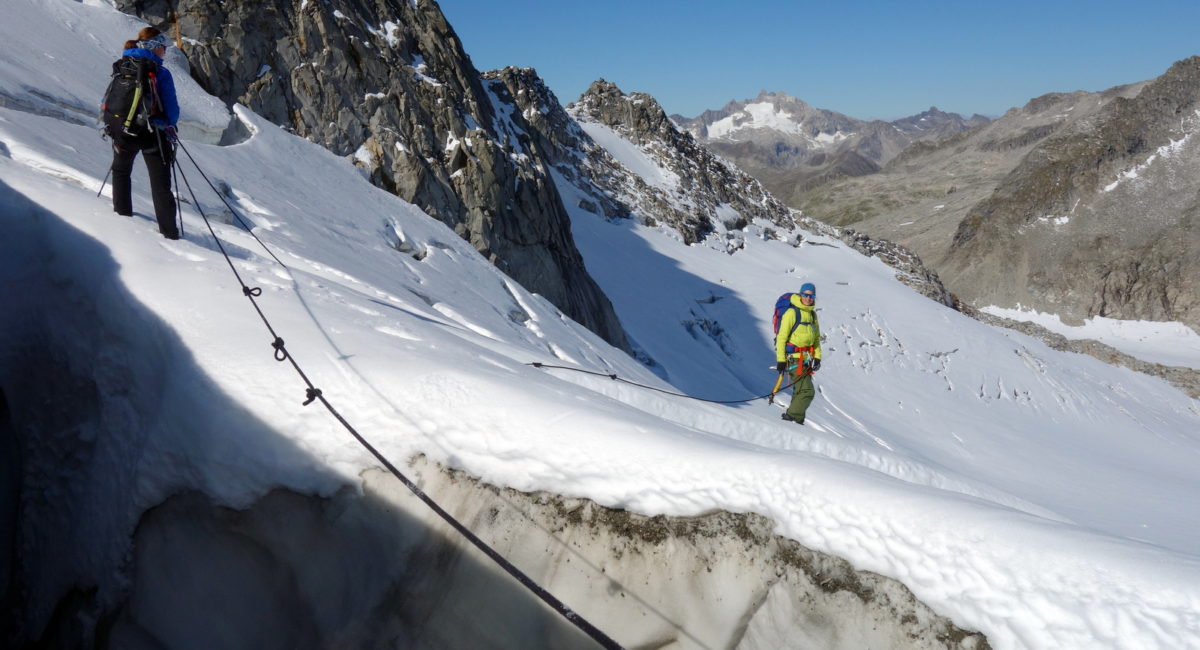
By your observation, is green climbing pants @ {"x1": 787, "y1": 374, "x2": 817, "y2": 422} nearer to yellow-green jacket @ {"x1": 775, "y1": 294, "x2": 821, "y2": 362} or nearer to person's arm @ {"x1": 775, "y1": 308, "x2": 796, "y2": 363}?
yellow-green jacket @ {"x1": 775, "y1": 294, "x2": 821, "y2": 362}

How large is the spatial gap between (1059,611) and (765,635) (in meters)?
1.41

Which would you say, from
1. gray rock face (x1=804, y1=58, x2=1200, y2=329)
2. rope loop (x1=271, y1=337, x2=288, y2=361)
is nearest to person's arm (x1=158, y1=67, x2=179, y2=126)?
rope loop (x1=271, y1=337, x2=288, y2=361)

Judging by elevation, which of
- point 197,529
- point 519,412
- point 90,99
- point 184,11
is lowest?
point 197,529

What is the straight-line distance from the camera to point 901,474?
608 cm

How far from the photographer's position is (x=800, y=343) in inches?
365

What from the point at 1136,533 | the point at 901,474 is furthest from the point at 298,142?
the point at 1136,533

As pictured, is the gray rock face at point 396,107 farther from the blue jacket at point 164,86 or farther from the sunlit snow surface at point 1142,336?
the sunlit snow surface at point 1142,336

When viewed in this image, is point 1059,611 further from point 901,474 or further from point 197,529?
point 197,529

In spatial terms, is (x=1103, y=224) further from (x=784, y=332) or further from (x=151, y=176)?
(x=151, y=176)

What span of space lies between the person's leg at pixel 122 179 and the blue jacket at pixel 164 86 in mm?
531

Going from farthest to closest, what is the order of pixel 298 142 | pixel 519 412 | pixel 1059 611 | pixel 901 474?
pixel 298 142 → pixel 901 474 → pixel 519 412 → pixel 1059 611

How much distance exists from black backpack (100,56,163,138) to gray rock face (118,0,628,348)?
33.9ft

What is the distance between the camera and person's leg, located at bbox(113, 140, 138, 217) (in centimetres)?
643

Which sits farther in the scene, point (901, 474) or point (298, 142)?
point (298, 142)
